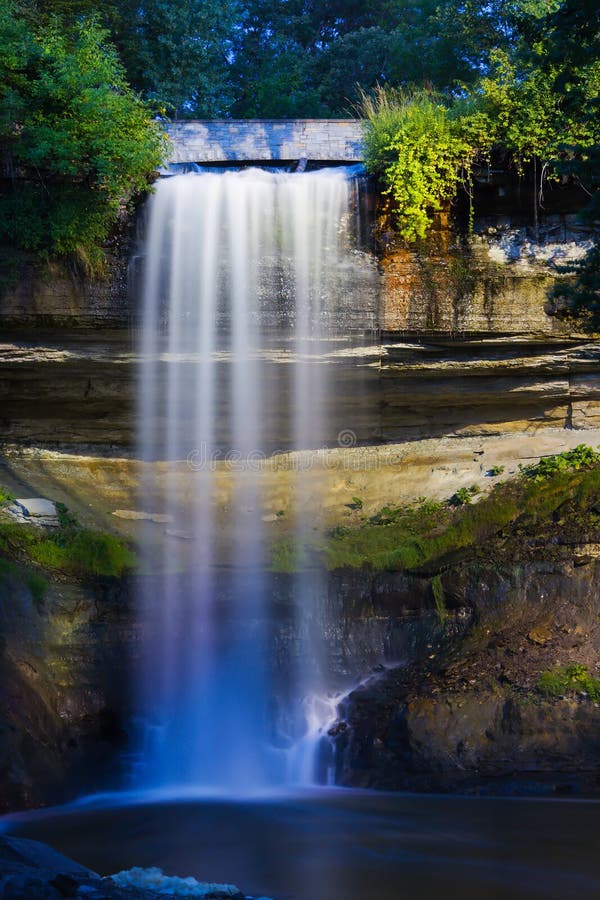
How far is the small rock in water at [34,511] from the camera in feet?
43.9

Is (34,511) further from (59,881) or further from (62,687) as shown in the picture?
(59,881)

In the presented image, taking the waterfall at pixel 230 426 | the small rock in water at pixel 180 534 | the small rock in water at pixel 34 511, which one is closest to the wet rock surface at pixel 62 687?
the waterfall at pixel 230 426

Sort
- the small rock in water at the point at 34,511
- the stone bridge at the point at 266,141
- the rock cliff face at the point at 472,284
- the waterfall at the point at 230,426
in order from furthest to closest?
the stone bridge at the point at 266,141 → the rock cliff face at the point at 472,284 → the small rock in water at the point at 34,511 → the waterfall at the point at 230,426

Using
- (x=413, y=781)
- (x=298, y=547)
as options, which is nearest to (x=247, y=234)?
(x=298, y=547)

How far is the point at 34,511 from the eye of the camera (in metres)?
13.6

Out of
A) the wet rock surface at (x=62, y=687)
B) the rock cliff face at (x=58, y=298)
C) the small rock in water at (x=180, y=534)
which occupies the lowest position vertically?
the wet rock surface at (x=62, y=687)

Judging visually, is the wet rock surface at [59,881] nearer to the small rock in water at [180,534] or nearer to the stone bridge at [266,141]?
the small rock in water at [180,534]

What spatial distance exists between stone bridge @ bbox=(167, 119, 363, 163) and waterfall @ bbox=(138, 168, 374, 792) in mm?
1435

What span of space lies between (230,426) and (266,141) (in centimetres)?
489

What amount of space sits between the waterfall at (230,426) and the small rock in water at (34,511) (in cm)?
139

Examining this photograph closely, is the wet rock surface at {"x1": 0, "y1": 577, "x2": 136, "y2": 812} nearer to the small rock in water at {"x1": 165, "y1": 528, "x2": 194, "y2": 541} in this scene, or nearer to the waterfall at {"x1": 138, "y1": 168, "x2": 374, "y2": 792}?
the waterfall at {"x1": 138, "y1": 168, "x2": 374, "y2": 792}

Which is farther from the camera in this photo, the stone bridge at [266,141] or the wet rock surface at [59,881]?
the stone bridge at [266,141]

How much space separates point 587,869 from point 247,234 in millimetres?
9453

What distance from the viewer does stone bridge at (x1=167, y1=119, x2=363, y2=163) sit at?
15680mm
